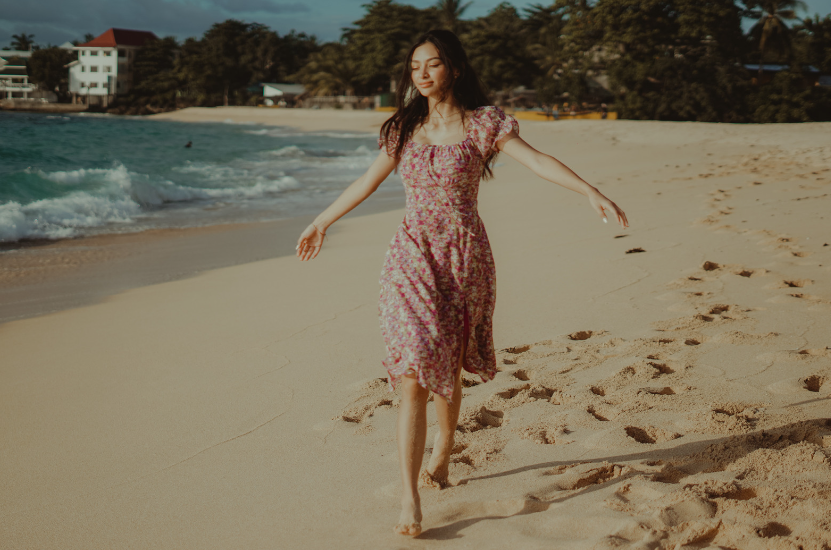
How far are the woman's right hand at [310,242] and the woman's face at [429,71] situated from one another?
653mm

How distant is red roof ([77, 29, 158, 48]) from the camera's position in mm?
80562

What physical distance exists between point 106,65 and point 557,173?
302ft

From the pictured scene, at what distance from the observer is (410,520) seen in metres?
2.10

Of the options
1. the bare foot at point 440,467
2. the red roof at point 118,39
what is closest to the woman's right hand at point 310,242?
the bare foot at point 440,467

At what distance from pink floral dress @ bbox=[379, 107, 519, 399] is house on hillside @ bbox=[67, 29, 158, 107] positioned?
3525 inches

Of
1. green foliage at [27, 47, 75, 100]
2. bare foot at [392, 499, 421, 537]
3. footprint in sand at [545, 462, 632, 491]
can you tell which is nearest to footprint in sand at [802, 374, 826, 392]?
footprint in sand at [545, 462, 632, 491]

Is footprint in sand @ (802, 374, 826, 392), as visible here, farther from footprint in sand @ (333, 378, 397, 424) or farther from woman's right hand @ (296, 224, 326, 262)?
woman's right hand @ (296, 224, 326, 262)

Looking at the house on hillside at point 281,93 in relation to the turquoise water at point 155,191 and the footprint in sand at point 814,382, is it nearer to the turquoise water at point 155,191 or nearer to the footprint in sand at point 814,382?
the turquoise water at point 155,191

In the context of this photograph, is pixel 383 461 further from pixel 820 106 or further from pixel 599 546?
pixel 820 106

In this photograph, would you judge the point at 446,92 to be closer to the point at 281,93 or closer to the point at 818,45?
the point at 818,45

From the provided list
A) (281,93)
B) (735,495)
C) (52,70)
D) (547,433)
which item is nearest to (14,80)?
(52,70)

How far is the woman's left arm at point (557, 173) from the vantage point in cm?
218

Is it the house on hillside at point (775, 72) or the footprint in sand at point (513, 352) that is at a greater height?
the house on hillside at point (775, 72)

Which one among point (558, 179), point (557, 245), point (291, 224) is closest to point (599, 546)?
point (558, 179)
